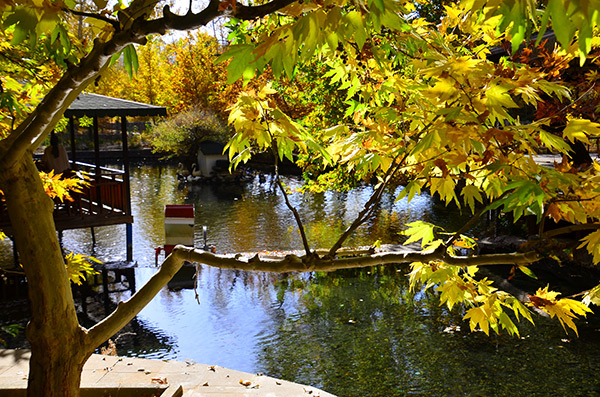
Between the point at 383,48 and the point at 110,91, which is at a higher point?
the point at 110,91

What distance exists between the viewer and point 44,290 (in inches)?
115

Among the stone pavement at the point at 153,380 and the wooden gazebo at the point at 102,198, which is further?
the wooden gazebo at the point at 102,198

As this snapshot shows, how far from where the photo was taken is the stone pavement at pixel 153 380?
14.6 ft

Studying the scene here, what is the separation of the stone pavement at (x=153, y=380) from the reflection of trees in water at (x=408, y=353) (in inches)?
70.9

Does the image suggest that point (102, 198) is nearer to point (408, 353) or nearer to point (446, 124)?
point (408, 353)

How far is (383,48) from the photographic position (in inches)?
138

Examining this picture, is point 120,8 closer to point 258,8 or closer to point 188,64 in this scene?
point 258,8

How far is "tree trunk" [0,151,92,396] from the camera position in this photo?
2.81 m

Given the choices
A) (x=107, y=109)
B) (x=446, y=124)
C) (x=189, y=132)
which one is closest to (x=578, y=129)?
(x=446, y=124)

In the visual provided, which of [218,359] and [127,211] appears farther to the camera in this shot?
[127,211]

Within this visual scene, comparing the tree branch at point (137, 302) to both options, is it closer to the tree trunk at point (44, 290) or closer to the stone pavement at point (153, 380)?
the tree trunk at point (44, 290)

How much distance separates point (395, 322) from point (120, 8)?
7.42 metres

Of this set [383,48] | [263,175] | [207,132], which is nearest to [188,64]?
[207,132]

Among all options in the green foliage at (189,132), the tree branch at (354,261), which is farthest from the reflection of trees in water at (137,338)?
the green foliage at (189,132)
